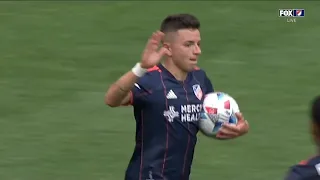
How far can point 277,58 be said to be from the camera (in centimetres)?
1236

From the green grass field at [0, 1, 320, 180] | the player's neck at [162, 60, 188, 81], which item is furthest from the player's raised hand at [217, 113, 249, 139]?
the green grass field at [0, 1, 320, 180]

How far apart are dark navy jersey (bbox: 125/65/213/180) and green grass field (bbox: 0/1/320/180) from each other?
2658 mm

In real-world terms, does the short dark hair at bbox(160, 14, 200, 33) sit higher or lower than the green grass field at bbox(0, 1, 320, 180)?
higher

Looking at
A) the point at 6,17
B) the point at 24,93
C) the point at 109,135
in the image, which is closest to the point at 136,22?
the point at 6,17

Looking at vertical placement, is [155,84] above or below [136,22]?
above

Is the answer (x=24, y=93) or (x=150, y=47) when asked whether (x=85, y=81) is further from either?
(x=150, y=47)

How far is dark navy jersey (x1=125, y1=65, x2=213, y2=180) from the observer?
6105 mm

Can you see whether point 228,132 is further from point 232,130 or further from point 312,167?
point 312,167

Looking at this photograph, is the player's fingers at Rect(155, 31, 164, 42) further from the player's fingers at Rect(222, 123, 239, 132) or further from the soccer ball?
the player's fingers at Rect(222, 123, 239, 132)

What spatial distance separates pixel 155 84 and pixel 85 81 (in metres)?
5.57

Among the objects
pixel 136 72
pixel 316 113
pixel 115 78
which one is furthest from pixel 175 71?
pixel 115 78

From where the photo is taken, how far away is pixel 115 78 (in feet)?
38.5

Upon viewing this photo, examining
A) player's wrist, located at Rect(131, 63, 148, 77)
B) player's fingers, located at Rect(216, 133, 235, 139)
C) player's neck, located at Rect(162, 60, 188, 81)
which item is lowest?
player's fingers, located at Rect(216, 133, 235, 139)

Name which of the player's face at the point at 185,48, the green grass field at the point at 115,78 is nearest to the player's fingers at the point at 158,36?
the player's face at the point at 185,48
